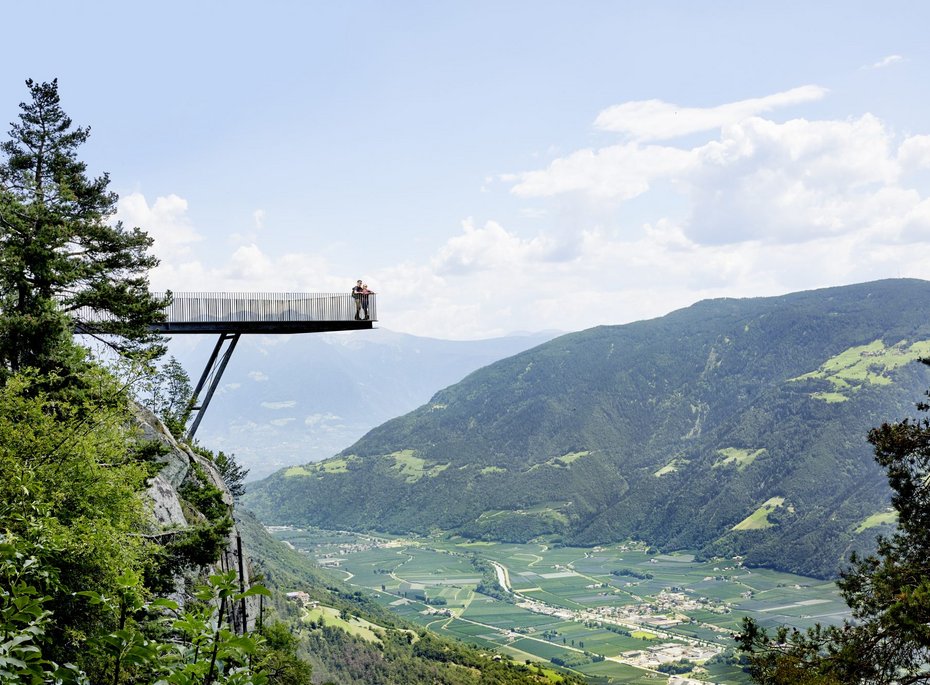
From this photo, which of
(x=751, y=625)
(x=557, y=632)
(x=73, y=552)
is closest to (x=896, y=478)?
(x=751, y=625)

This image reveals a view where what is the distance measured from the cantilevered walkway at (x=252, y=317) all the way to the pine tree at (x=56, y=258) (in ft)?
21.6

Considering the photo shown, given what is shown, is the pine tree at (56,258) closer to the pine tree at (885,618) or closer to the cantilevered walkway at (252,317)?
the cantilevered walkway at (252,317)

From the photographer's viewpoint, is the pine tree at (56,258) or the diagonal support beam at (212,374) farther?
the diagonal support beam at (212,374)

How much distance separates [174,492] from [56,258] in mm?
10761

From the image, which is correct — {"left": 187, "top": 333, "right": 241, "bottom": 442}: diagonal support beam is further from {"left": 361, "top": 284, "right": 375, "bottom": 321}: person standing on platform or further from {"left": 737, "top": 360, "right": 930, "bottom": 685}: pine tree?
{"left": 737, "top": 360, "right": 930, "bottom": 685}: pine tree

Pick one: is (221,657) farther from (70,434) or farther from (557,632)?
(557,632)

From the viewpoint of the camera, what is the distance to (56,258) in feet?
76.2

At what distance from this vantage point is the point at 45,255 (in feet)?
74.0

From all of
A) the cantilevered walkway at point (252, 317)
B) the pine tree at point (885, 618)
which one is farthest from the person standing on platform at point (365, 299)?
the pine tree at point (885, 618)

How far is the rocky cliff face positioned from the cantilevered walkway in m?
3.72

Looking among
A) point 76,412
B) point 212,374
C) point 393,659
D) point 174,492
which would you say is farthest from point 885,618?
point 393,659

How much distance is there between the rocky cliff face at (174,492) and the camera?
25.6 m

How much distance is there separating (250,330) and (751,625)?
27300mm

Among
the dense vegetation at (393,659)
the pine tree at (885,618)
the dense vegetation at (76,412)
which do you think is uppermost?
the dense vegetation at (76,412)
